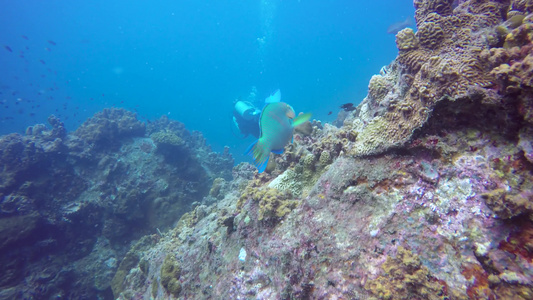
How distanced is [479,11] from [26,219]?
39.5 ft

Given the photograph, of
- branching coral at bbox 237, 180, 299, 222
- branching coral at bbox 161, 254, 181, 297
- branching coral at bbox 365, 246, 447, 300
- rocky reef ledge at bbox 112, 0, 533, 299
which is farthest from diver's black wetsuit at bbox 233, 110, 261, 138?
branching coral at bbox 365, 246, 447, 300

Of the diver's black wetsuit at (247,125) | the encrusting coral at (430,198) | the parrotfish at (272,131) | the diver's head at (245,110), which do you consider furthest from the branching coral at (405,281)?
the diver's head at (245,110)

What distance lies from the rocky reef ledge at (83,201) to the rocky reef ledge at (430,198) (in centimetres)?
559

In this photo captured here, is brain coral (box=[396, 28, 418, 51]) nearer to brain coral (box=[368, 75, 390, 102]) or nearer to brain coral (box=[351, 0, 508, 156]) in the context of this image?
brain coral (box=[351, 0, 508, 156])

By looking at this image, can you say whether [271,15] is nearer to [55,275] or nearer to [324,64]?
[324,64]

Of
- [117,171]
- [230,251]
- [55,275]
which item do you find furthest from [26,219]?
[230,251]

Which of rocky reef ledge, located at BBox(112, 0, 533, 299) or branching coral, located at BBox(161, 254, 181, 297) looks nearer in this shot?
rocky reef ledge, located at BBox(112, 0, 533, 299)

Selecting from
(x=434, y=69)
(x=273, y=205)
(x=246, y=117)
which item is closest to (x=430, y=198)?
(x=434, y=69)

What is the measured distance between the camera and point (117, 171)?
9.98m

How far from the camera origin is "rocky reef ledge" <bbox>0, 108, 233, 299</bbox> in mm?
7234

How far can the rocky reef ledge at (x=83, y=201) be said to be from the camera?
7.23 meters

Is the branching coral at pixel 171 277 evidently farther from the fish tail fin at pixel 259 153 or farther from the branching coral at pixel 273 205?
the fish tail fin at pixel 259 153

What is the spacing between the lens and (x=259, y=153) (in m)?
2.95

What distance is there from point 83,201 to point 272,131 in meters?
9.75
